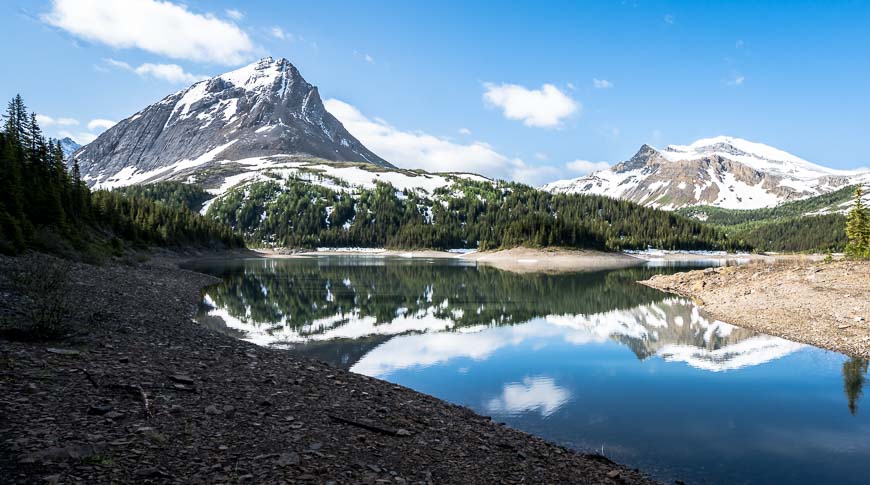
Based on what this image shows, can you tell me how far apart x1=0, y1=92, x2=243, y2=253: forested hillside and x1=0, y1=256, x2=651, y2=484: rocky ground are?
102ft

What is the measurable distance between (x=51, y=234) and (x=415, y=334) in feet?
135

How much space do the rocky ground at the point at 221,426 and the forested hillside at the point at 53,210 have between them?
31.2m

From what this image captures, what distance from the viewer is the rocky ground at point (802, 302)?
29.4 meters

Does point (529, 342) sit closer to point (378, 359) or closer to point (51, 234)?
point (378, 359)

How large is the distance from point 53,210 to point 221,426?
195 ft

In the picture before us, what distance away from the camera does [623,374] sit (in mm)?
22953

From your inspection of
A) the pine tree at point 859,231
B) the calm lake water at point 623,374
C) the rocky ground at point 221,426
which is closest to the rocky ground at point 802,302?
the calm lake water at point 623,374

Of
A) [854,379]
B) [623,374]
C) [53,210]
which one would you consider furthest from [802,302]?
[53,210]

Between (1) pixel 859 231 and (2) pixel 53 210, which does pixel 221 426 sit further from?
(1) pixel 859 231

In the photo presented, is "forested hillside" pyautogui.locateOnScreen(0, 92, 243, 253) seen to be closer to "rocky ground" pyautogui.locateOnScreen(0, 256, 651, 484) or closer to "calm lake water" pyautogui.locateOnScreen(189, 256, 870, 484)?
"calm lake water" pyautogui.locateOnScreen(189, 256, 870, 484)

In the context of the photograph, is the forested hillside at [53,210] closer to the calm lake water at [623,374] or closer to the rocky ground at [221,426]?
the calm lake water at [623,374]

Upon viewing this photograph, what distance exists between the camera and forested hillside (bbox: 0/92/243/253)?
148 feet

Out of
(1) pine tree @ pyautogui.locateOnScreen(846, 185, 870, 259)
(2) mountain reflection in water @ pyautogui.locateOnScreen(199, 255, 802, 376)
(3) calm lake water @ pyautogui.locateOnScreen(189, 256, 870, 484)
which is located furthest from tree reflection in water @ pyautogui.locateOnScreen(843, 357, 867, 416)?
(1) pine tree @ pyautogui.locateOnScreen(846, 185, 870, 259)

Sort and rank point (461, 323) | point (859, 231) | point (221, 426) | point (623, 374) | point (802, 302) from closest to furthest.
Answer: point (221, 426) → point (623, 374) → point (461, 323) → point (802, 302) → point (859, 231)
